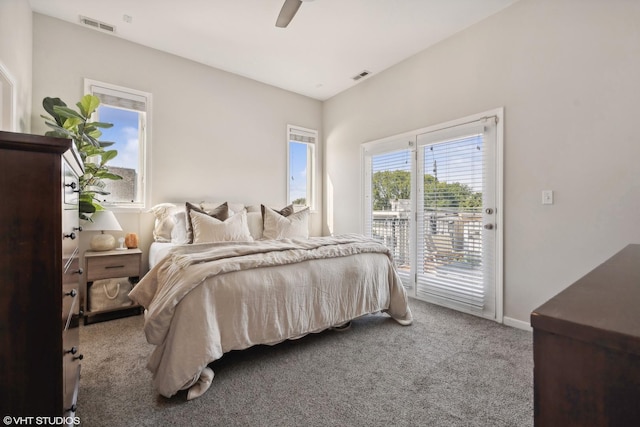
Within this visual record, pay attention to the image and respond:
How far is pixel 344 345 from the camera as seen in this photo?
2.31 metres

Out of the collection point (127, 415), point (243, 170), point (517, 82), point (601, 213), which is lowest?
point (127, 415)

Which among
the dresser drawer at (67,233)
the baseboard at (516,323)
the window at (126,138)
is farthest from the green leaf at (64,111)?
the baseboard at (516,323)

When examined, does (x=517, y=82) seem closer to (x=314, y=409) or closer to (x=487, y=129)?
(x=487, y=129)

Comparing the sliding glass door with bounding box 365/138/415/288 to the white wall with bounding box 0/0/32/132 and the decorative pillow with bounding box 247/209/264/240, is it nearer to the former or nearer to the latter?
the decorative pillow with bounding box 247/209/264/240

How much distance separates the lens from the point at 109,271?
2.85m

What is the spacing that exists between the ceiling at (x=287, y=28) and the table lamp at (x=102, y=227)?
1999 mm

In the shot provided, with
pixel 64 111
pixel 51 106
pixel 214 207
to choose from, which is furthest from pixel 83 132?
pixel 214 207

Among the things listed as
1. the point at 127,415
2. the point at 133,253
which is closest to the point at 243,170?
the point at 133,253

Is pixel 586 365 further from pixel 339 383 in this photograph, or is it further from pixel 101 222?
pixel 101 222

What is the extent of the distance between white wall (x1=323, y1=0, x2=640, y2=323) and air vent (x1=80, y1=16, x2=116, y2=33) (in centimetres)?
358

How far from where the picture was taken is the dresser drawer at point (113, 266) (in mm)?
2756

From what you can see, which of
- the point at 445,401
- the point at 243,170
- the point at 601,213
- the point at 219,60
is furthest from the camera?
the point at 243,170

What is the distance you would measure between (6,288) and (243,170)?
3.51m

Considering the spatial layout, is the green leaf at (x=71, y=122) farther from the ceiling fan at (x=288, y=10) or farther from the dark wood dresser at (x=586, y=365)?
the dark wood dresser at (x=586, y=365)
